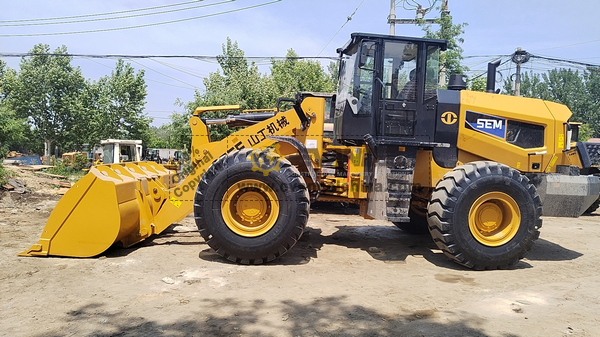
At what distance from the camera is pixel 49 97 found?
104 ft

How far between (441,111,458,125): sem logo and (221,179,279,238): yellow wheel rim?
2.70 m

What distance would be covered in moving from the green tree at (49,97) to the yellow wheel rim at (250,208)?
29.7 meters

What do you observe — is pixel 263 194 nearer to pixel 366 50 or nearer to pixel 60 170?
pixel 366 50

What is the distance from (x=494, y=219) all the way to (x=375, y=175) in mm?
1679

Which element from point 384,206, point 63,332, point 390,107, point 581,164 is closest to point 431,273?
point 384,206

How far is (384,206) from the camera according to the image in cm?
546

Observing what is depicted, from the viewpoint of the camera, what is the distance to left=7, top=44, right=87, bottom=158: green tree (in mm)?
30844

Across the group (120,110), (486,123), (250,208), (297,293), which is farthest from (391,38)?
(120,110)

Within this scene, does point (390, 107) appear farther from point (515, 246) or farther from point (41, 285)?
point (41, 285)

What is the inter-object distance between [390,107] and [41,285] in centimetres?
469

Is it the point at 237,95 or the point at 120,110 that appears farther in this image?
the point at 120,110

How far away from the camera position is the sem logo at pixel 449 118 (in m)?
5.76

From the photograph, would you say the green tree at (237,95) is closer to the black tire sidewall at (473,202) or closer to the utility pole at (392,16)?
the utility pole at (392,16)

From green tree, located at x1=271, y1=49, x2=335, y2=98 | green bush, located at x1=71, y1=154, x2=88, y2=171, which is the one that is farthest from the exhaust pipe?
green bush, located at x1=71, y1=154, x2=88, y2=171
